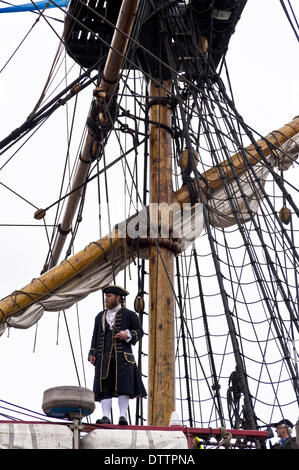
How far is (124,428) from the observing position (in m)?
4.78

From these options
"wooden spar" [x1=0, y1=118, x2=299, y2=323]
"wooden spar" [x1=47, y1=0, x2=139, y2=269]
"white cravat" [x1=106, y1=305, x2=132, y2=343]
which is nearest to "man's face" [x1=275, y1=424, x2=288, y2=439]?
"white cravat" [x1=106, y1=305, x2=132, y2=343]

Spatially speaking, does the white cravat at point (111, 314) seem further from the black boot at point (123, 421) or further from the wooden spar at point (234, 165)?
the wooden spar at point (234, 165)

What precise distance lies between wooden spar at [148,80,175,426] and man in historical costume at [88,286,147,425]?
0.82 m

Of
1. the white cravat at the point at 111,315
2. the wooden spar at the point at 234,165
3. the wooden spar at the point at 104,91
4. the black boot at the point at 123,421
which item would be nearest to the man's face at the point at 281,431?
the black boot at the point at 123,421

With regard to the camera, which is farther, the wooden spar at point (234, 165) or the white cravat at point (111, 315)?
the wooden spar at point (234, 165)

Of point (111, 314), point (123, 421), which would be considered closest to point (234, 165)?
point (111, 314)

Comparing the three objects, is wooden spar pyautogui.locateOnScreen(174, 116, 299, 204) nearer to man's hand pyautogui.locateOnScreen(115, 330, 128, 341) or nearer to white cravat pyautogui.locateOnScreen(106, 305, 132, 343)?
white cravat pyautogui.locateOnScreen(106, 305, 132, 343)

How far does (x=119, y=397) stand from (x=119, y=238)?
8.88 feet

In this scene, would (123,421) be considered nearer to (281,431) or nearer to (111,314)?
(111,314)

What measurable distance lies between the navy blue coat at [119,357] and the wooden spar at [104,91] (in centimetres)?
238

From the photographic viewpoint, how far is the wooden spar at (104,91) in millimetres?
8094

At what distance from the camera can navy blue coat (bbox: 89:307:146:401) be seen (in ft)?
20.3

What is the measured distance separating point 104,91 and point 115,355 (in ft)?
11.1
